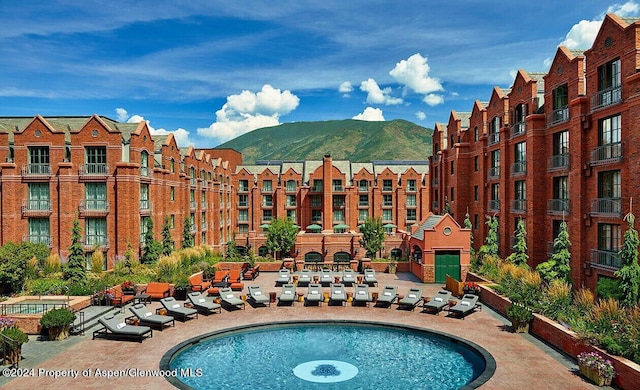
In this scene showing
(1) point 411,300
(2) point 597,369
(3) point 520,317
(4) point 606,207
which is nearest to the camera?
(2) point 597,369

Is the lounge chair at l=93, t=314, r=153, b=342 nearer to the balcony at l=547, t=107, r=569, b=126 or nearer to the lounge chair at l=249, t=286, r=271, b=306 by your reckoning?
the lounge chair at l=249, t=286, r=271, b=306

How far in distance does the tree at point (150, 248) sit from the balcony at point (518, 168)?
1107 inches

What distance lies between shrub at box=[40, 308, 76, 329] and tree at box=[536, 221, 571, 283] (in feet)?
81.2

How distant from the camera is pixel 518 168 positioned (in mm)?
32500

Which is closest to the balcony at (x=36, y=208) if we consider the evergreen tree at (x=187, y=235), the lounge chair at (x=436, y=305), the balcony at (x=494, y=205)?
the evergreen tree at (x=187, y=235)

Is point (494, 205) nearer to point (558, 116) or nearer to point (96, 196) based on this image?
point (558, 116)

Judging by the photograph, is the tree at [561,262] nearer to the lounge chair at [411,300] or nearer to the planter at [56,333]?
the lounge chair at [411,300]

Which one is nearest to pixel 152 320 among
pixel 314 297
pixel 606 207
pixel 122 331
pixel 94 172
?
pixel 122 331

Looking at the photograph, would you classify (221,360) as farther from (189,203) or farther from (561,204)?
(189,203)

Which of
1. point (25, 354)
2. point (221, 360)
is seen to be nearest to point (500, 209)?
point (221, 360)

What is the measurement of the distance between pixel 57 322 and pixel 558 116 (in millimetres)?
29964

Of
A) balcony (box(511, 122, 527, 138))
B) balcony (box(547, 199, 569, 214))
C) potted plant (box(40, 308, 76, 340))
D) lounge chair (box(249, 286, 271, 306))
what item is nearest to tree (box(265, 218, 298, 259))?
lounge chair (box(249, 286, 271, 306))

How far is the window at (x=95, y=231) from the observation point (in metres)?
33.0

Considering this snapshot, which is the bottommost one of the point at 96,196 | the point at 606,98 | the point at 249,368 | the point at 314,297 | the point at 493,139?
the point at 249,368
